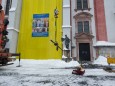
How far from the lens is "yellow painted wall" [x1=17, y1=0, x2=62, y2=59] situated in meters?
19.6

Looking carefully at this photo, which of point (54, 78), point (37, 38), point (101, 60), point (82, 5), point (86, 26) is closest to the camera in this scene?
point (54, 78)

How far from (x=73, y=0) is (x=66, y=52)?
8741mm

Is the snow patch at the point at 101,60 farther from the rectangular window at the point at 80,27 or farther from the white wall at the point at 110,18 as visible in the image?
the rectangular window at the point at 80,27

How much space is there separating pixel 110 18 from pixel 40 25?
929 centimetres

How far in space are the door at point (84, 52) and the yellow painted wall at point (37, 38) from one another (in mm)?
3675

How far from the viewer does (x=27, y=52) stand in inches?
789

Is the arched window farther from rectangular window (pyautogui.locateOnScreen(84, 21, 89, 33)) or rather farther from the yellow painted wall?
the yellow painted wall

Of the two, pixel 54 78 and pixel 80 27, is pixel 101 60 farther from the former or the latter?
pixel 54 78

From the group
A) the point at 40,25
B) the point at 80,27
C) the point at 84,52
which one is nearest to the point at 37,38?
the point at 40,25

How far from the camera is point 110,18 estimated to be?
21.9 meters

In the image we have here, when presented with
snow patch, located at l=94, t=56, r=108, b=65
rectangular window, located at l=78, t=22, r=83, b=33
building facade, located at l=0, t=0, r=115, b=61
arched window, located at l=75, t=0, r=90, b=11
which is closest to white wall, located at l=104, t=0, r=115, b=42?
building facade, located at l=0, t=0, r=115, b=61

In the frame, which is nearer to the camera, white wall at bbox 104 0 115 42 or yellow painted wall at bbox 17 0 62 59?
yellow painted wall at bbox 17 0 62 59

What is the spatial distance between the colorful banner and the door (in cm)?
498

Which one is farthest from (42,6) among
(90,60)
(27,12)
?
(90,60)
